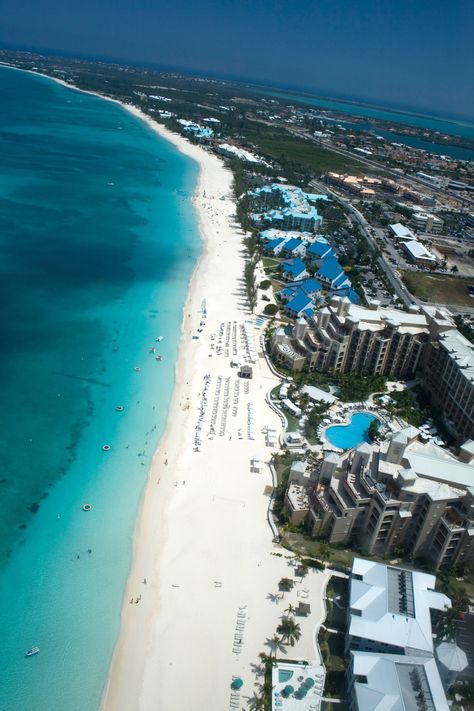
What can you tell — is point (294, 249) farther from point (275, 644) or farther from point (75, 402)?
point (275, 644)

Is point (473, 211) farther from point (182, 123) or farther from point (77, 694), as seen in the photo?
point (77, 694)

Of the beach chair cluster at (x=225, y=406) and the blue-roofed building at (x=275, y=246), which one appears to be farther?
the blue-roofed building at (x=275, y=246)

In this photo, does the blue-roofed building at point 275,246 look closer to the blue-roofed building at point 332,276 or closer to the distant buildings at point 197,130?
the blue-roofed building at point 332,276

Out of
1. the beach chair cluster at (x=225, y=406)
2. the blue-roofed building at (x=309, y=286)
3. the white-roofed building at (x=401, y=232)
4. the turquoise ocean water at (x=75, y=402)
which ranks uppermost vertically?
the white-roofed building at (x=401, y=232)

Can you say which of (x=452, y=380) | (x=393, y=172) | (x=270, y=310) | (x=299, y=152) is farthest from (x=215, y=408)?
(x=393, y=172)

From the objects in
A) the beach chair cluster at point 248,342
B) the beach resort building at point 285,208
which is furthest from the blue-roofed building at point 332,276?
the beach resort building at point 285,208

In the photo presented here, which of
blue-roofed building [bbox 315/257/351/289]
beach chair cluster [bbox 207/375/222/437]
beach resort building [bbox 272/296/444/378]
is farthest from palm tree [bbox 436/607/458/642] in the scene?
blue-roofed building [bbox 315/257/351/289]

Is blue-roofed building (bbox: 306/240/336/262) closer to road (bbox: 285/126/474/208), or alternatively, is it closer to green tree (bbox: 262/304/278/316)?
green tree (bbox: 262/304/278/316)
